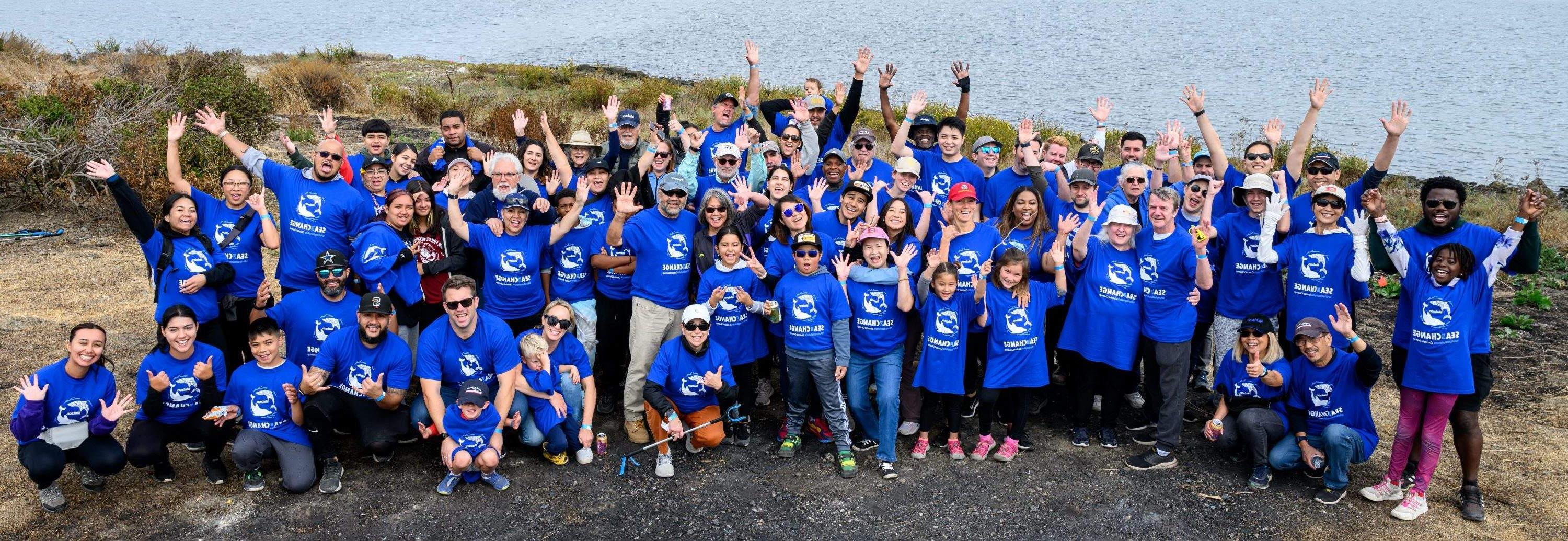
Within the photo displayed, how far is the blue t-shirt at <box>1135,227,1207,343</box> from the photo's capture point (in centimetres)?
726

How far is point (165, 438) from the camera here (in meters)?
6.73

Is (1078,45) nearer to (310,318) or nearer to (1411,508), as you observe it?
(1411,508)

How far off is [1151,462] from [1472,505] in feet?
6.51

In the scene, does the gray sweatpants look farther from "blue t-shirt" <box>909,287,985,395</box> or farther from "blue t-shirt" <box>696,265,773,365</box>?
"blue t-shirt" <box>909,287,985,395</box>

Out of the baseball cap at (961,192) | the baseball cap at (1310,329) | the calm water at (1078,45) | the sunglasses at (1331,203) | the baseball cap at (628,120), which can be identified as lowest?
the baseball cap at (1310,329)

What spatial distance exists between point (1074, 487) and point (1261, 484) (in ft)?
4.25

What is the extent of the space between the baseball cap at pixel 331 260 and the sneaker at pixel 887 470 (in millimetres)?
4080

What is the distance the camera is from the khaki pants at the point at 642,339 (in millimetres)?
7785

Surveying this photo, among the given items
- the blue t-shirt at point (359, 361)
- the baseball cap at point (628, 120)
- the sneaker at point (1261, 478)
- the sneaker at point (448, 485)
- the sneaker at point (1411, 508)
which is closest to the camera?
the sneaker at point (1411, 508)

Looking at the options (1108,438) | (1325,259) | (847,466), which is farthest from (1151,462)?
(847,466)

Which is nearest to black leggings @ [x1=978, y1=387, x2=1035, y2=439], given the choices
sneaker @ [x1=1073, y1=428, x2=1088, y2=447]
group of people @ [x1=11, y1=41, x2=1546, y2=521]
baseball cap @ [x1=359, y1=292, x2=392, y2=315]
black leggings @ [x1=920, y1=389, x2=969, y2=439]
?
group of people @ [x1=11, y1=41, x2=1546, y2=521]

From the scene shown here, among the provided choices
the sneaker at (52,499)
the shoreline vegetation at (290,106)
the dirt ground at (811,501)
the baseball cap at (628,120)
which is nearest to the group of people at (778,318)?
the sneaker at (52,499)

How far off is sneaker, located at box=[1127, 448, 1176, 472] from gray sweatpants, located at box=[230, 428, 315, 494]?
5.73m

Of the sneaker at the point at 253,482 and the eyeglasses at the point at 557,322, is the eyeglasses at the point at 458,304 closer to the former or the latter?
the eyeglasses at the point at 557,322
